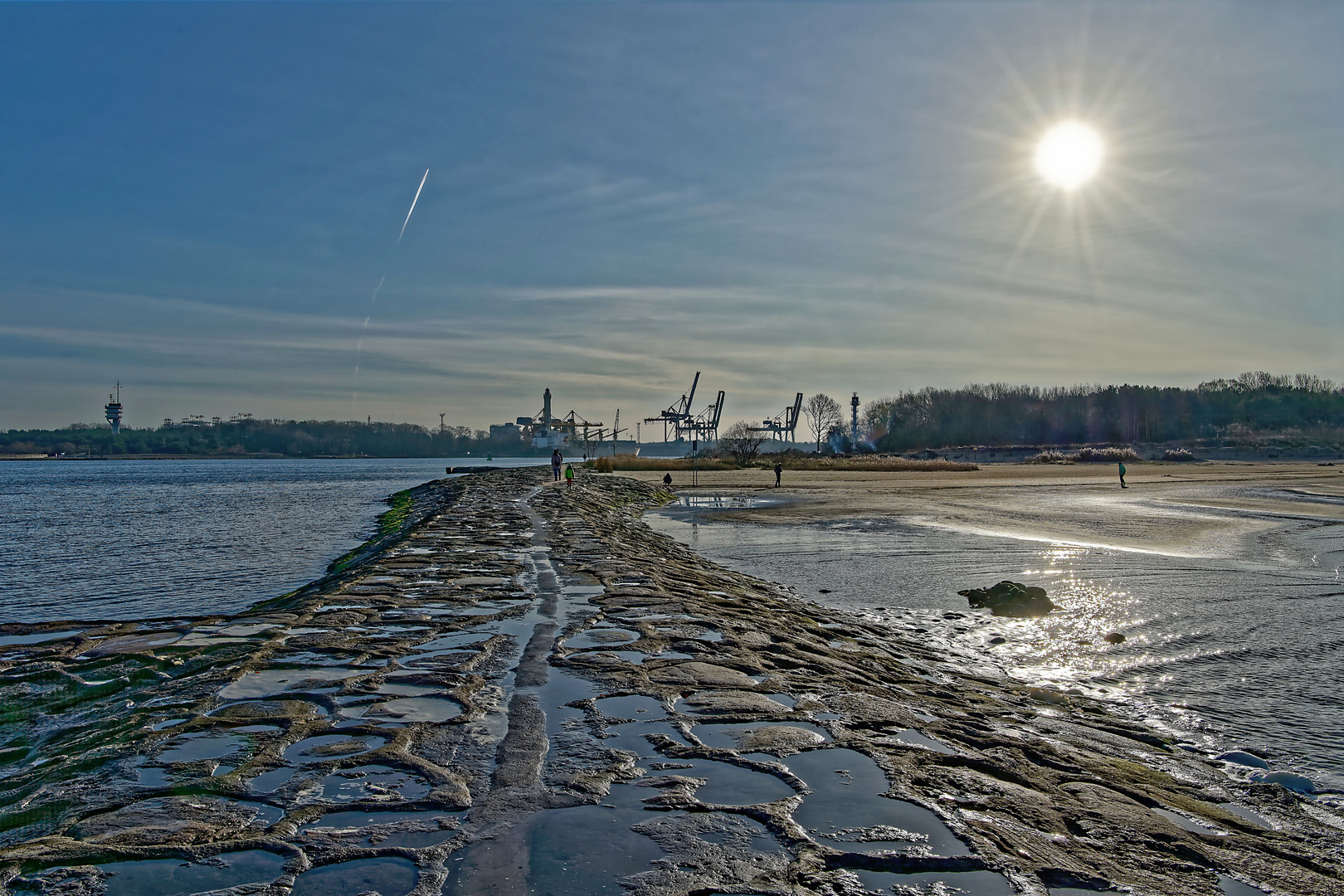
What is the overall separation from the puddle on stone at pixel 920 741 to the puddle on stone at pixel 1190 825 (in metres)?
1.00

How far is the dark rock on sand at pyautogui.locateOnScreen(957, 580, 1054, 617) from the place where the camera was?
966cm

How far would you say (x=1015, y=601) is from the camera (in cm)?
977

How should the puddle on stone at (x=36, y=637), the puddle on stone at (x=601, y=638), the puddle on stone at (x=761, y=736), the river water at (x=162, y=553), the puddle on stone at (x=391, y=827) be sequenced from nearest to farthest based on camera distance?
the puddle on stone at (x=391, y=827) < the puddle on stone at (x=761, y=736) < the puddle on stone at (x=601, y=638) < the puddle on stone at (x=36, y=637) < the river water at (x=162, y=553)

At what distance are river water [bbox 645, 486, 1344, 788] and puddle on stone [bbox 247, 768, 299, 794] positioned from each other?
5.84 metres

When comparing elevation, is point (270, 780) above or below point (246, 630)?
above

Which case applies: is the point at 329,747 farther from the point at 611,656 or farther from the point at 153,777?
the point at 611,656

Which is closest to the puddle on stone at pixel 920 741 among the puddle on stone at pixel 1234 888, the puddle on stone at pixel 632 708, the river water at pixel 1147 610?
the puddle on stone at pixel 1234 888

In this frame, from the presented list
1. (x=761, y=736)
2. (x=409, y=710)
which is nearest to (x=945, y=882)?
(x=761, y=736)

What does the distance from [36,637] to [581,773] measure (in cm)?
719

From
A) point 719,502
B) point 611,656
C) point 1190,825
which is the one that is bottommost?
point 719,502

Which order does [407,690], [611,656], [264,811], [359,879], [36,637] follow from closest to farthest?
[359,879]
[264,811]
[407,690]
[611,656]
[36,637]

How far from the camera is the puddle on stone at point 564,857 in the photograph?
2.71m

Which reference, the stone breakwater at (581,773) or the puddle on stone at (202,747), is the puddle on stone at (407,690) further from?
the puddle on stone at (202,747)

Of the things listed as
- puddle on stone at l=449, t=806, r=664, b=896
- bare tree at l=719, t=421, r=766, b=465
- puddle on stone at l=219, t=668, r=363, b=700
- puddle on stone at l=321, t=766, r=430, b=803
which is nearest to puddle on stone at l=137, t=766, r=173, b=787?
puddle on stone at l=321, t=766, r=430, b=803
